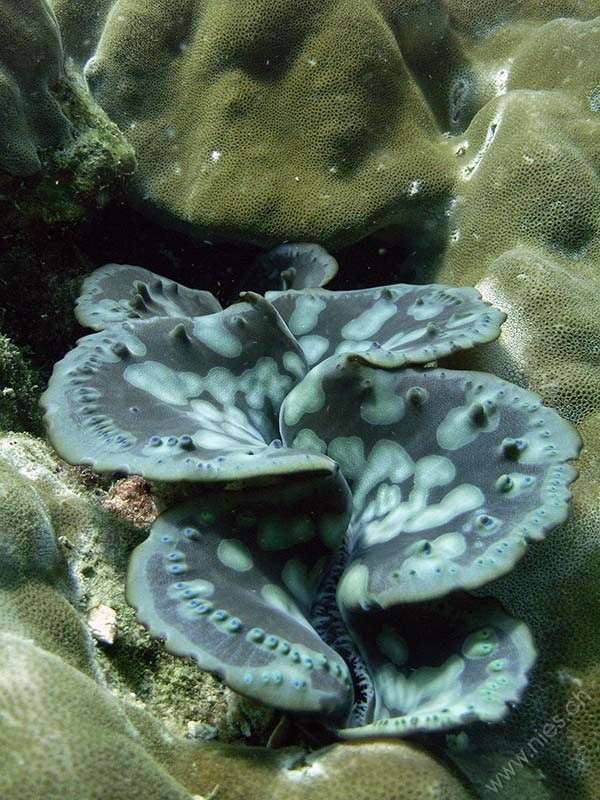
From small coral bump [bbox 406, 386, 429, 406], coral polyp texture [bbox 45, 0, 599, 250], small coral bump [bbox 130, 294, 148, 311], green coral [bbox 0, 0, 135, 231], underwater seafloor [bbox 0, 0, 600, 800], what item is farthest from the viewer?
coral polyp texture [bbox 45, 0, 599, 250]

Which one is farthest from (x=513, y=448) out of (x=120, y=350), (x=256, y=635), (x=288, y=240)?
(x=288, y=240)

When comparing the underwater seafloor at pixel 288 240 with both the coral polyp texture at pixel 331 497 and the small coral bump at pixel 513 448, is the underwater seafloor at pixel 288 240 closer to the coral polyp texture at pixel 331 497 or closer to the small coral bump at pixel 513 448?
the coral polyp texture at pixel 331 497

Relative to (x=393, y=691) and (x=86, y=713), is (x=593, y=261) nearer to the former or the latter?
(x=393, y=691)

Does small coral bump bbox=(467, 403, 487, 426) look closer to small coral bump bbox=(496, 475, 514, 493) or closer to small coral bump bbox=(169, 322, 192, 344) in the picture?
small coral bump bbox=(496, 475, 514, 493)

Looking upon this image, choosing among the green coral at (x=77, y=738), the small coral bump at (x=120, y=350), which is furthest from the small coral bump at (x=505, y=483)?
the small coral bump at (x=120, y=350)

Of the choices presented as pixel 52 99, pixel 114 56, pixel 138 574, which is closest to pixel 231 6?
pixel 114 56

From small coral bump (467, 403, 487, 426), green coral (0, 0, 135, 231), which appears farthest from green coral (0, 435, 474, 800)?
green coral (0, 0, 135, 231)
